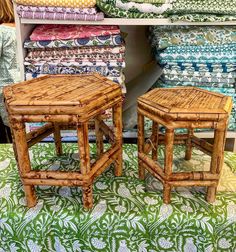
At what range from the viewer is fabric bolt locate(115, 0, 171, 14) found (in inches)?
47.7

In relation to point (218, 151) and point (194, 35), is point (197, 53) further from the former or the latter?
point (218, 151)

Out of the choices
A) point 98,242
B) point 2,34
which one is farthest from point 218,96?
point 2,34

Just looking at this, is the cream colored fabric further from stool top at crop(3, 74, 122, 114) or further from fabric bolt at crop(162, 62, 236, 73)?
fabric bolt at crop(162, 62, 236, 73)

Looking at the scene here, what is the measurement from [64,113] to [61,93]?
0.11m

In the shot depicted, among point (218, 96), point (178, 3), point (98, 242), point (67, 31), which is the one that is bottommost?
point (98, 242)

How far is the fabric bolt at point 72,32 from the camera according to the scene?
1279 millimetres

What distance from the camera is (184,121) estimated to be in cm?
85

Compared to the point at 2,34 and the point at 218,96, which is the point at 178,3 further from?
the point at 2,34

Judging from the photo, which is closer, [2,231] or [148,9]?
[2,231]

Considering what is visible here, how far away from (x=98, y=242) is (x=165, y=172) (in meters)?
0.27

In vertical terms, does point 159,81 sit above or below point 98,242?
above

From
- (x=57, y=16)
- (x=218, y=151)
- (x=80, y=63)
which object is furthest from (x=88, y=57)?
(x=218, y=151)

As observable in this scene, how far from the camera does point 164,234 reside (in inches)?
36.0

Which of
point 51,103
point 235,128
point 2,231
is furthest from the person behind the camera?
point 235,128
